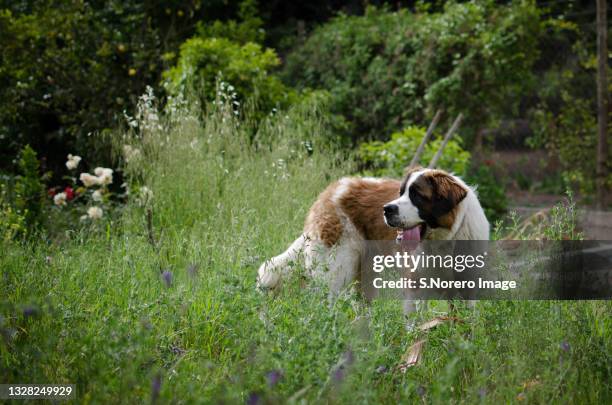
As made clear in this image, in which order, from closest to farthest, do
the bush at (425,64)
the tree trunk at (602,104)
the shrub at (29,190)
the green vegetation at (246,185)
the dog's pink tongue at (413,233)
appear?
the green vegetation at (246,185)
the dog's pink tongue at (413,233)
the shrub at (29,190)
the tree trunk at (602,104)
the bush at (425,64)

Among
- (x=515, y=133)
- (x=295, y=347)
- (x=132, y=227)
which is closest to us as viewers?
(x=295, y=347)

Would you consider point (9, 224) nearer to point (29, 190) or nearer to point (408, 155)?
point (29, 190)

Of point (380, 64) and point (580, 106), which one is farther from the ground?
point (380, 64)

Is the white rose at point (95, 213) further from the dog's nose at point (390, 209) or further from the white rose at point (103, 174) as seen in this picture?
the dog's nose at point (390, 209)

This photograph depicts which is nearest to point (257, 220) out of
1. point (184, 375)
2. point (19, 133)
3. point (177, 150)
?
point (177, 150)

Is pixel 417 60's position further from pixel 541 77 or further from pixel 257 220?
pixel 257 220

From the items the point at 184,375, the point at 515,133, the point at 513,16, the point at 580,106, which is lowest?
the point at 515,133

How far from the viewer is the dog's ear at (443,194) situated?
3.89m

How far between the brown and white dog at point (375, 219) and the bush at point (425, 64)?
454 centimetres

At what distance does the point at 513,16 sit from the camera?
8297mm

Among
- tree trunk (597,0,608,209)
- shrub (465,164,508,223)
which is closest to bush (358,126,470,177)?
shrub (465,164,508,223)

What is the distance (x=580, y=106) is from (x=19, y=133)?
7.31 metres

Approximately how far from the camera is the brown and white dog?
387cm

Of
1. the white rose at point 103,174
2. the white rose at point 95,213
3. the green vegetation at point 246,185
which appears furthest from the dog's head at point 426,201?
the white rose at point 103,174
